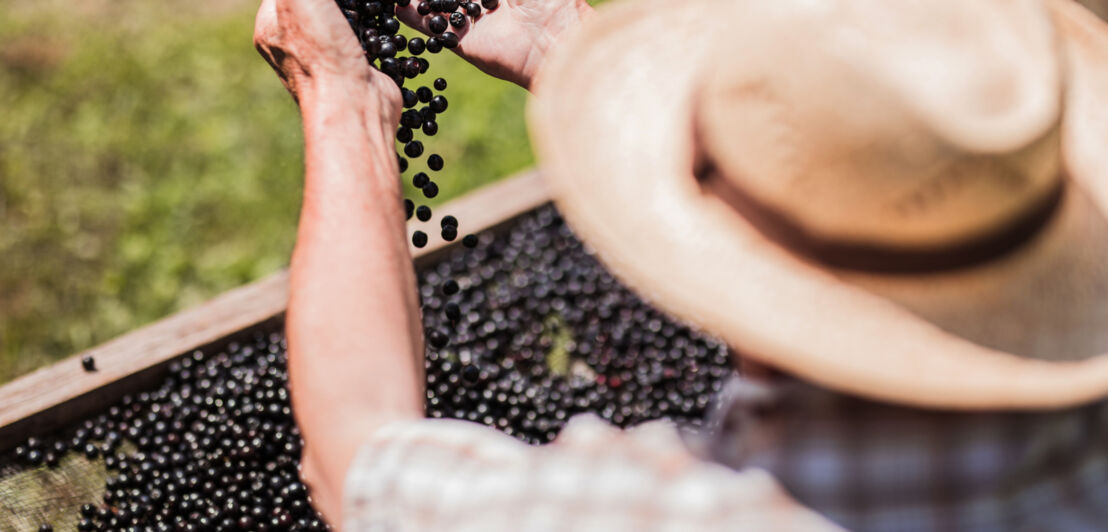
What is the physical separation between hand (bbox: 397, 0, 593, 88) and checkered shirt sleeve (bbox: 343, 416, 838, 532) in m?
1.29

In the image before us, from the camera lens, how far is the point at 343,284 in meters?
1.64

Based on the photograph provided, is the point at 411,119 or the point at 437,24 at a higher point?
the point at 437,24

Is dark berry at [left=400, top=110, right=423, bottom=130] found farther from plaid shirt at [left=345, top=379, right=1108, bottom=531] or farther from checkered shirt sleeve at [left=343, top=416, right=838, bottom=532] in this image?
plaid shirt at [left=345, top=379, right=1108, bottom=531]

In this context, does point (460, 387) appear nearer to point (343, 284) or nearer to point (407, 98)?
point (407, 98)

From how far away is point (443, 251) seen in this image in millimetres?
3508

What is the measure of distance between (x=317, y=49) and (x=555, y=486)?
1107mm

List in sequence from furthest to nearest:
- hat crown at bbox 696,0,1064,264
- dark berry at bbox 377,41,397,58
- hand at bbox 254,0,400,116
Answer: dark berry at bbox 377,41,397,58 < hand at bbox 254,0,400,116 < hat crown at bbox 696,0,1064,264

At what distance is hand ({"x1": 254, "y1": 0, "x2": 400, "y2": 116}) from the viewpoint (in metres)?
1.92

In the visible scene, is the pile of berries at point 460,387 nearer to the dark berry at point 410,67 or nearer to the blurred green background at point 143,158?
the dark berry at point 410,67

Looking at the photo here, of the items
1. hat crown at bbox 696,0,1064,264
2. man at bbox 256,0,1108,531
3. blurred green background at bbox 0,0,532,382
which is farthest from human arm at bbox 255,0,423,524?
blurred green background at bbox 0,0,532,382

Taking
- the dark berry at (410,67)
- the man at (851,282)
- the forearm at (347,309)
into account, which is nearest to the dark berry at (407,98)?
the dark berry at (410,67)

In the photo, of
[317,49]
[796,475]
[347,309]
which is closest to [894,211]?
[796,475]

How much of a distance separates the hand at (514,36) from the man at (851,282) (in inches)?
42.4

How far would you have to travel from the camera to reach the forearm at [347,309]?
158cm
